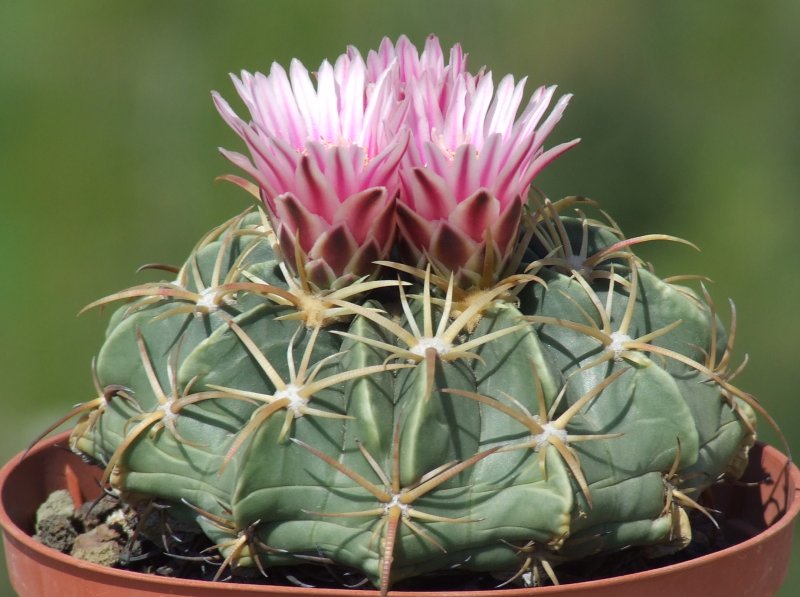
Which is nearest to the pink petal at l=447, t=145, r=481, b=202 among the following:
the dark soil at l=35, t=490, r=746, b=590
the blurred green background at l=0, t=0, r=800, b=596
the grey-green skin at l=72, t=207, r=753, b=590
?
the grey-green skin at l=72, t=207, r=753, b=590

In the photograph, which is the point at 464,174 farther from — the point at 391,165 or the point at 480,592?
the point at 480,592

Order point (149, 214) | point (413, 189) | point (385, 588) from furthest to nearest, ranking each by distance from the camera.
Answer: point (149, 214) → point (413, 189) → point (385, 588)

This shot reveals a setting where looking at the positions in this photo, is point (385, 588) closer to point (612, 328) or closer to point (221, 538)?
point (221, 538)

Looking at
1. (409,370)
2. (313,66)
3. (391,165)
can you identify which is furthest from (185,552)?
(313,66)

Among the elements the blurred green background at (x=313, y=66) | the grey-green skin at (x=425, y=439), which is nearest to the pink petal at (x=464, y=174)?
the grey-green skin at (x=425, y=439)

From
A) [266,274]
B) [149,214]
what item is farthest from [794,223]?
[266,274]

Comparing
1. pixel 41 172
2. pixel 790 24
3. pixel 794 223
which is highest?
pixel 41 172

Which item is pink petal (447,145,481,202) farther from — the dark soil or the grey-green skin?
the dark soil
